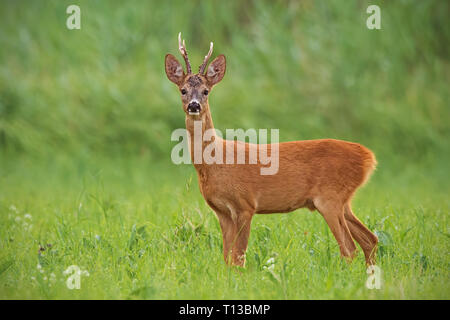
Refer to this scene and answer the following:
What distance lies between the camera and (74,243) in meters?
5.87

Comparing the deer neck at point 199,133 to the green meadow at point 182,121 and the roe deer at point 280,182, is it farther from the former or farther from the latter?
the green meadow at point 182,121

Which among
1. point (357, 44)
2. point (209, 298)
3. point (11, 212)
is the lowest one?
point (209, 298)

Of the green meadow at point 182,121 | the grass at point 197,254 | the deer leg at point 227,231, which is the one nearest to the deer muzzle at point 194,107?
the grass at point 197,254

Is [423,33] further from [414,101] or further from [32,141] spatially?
[32,141]

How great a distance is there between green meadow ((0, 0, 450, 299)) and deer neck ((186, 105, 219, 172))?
0.67 m

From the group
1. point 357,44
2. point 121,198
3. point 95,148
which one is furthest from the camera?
point 357,44

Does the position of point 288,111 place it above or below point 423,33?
below

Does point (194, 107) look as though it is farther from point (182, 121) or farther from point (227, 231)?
point (182, 121)

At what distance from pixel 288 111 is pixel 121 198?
3.81 metres

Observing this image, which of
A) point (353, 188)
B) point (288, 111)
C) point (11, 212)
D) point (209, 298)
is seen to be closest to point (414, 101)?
point (288, 111)

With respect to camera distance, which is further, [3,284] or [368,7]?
[368,7]

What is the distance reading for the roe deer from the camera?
18.0ft

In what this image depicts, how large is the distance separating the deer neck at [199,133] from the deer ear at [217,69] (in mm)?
313

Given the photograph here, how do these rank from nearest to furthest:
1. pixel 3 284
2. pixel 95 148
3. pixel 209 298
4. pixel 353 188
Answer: pixel 209 298 → pixel 3 284 → pixel 353 188 → pixel 95 148
